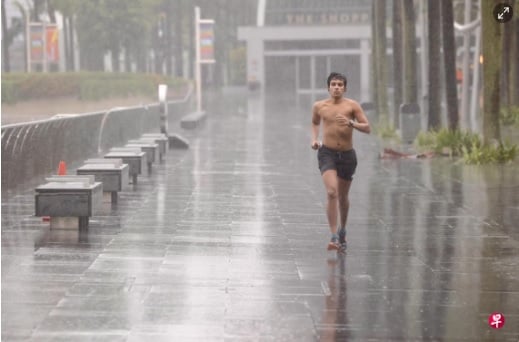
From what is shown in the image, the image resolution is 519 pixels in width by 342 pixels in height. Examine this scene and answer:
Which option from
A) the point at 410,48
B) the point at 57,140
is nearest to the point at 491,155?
the point at 57,140

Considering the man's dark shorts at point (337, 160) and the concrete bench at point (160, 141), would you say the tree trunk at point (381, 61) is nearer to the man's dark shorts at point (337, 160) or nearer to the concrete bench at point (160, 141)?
the concrete bench at point (160, 141)

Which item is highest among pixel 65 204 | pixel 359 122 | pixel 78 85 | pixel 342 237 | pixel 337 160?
pixel 78 85

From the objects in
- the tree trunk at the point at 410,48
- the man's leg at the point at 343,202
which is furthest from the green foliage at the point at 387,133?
the man's leg at the point at 343,202

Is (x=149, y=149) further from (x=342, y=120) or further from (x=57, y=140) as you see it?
(x=342, y=120)

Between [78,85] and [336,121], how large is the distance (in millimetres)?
64908

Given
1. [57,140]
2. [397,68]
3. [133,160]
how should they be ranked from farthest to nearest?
[397,68], [57,140], [133,160]

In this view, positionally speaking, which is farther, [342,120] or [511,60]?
[511,60]

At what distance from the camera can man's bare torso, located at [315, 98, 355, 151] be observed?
44.6ft

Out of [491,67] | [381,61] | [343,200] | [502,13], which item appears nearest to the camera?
[343,200]

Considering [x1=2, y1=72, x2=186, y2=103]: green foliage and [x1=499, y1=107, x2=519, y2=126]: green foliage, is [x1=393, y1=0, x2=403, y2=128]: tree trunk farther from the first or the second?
[x1=2, y1=72, x2=186, y2=103]: green foliage

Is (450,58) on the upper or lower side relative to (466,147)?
upper

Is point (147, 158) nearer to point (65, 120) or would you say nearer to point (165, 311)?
point (65, 120)

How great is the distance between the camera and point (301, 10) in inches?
4414

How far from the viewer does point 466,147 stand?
93.2ft
